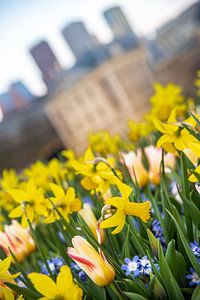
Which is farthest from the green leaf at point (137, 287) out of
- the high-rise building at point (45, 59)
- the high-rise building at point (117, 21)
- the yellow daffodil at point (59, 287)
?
the high-rise building at point (117, 21)

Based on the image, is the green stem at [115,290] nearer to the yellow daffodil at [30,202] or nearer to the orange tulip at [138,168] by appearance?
the yellow daffodil at [30,202]

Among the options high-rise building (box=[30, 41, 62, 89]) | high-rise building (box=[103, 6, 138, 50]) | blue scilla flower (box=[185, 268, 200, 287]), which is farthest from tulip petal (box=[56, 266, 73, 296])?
high-rise building (box=[103, 6, 138, 50])

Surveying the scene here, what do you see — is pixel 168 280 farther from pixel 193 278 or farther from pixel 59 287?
pixel 59 287

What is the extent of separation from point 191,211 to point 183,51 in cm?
1466

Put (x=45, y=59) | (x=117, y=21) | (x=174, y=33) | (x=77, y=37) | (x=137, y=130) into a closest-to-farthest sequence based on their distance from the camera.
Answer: (x=137, y=130) → (x=45, y=59) → (x=77, y=37) → (x=174, y=33) → (x=117, y=21)

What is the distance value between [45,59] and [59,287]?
1693cm

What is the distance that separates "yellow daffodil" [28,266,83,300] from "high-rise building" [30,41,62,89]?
16.2 meters

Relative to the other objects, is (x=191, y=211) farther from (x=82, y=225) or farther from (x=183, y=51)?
(x=183, y=51)

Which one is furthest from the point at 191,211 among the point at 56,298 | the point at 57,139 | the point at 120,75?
the point at 120,75

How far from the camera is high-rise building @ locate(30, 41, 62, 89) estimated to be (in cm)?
1606

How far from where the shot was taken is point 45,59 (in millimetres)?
16391

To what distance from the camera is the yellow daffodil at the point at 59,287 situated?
0.39 metres

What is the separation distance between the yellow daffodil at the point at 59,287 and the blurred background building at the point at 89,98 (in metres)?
12.7

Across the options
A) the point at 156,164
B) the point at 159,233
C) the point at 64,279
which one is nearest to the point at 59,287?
the point at 64,279
